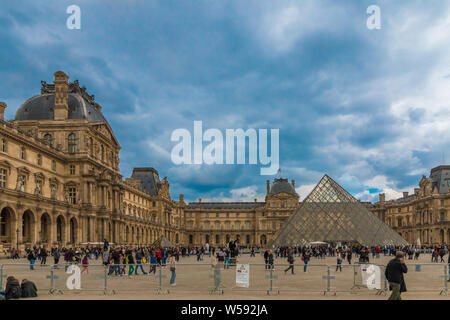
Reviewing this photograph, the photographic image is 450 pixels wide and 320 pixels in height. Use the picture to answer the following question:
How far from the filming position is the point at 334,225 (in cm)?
4538

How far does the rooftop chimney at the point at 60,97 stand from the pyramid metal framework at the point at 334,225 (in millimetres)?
24538

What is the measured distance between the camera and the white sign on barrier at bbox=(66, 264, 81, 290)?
43.1ft

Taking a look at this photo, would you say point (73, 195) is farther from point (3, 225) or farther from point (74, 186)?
point (3, 225)

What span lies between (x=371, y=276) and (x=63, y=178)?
38631mm

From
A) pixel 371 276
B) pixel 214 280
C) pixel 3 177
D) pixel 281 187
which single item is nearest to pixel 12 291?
pixel 214 280

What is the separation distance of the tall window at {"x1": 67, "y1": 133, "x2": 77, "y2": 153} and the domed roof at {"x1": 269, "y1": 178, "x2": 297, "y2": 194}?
5847 centimetres

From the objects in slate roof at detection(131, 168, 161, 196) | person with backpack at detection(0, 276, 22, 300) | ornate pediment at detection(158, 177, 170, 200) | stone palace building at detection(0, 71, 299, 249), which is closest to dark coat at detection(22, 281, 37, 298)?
person with backpack at detection(0, 276, 22, 300)

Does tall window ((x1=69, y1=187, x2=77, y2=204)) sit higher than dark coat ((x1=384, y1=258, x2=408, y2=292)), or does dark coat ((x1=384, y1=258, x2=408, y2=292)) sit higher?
tall window ((x1=69, y1=187, x2=77, y2=204))

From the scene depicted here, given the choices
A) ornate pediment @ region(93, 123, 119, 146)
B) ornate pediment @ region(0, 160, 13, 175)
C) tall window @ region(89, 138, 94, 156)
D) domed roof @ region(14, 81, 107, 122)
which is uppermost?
domed roof @ region(14, 81, 107, 122)

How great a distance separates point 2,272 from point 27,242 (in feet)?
77.2

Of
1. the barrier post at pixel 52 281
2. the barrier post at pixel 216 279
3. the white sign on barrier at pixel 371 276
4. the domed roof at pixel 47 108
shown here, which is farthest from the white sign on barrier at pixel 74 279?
the domed roof at pixel 47 108

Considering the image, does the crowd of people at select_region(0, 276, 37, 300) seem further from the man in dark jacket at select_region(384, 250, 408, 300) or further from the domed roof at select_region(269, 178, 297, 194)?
the domed roof at select_region(269, 178, 297, 194)
